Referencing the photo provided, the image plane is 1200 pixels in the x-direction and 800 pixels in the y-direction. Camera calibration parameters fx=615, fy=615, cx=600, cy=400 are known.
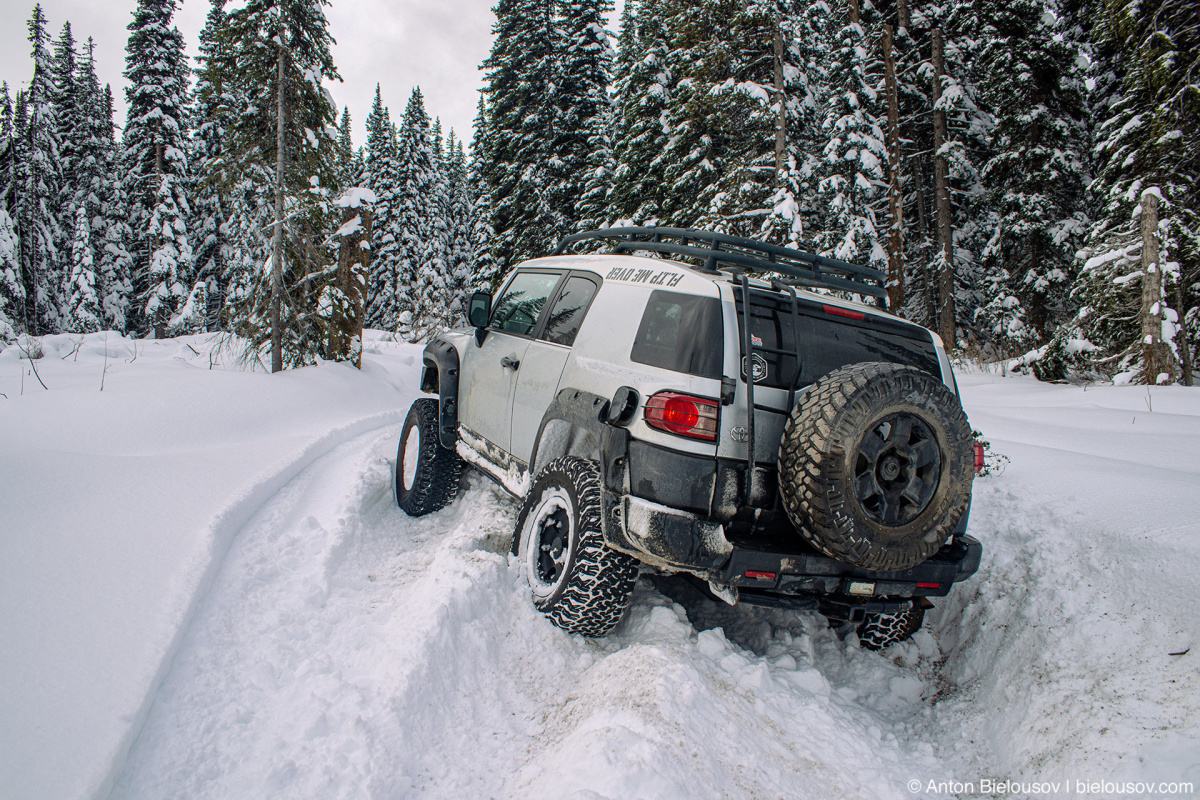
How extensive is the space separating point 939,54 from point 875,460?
20.1 meters

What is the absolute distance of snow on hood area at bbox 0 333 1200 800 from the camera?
2.24 metres

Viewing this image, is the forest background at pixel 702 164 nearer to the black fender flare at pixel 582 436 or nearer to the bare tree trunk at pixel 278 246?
the bare tree trunk at pixel 278 246

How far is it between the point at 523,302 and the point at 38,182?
1424 inches

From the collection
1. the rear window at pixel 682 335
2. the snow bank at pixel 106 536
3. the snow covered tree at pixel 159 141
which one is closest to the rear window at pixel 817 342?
the rear window at pixel 682 335

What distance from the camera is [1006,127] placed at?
16.0 metres

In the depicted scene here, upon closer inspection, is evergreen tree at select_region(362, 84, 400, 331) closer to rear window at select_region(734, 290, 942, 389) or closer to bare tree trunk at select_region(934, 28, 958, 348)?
bare tree trunk at select_region(934, 28, 958, 348)

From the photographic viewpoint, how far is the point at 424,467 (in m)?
5.03

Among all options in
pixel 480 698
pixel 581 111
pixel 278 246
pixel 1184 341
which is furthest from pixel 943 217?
pixel 480 698

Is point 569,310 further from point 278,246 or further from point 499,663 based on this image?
point 278,246

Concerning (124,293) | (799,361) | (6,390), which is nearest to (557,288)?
(799,361)

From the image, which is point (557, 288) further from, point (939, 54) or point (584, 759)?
point (939, 54)

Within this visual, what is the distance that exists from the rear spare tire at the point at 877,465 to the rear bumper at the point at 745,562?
162 millimetres

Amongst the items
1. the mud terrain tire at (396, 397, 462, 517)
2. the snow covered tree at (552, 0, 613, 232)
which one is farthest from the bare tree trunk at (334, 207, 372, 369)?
the snow covered tree at (552, 0, 613, 232)

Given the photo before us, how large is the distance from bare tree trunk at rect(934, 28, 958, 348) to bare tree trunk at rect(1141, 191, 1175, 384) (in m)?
6.77
